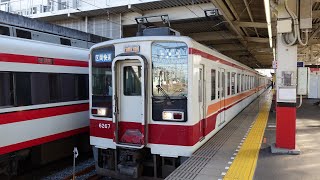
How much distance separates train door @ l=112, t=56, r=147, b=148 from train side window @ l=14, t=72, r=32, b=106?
1.89 meters

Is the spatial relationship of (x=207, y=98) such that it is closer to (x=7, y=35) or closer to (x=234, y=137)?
(x=234, y=137)

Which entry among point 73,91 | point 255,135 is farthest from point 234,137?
point 73,91

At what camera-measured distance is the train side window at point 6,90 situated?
5.76 meters

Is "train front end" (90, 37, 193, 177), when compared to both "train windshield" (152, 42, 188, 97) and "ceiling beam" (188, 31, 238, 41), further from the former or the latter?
"ceiling beam" (188, 31, 238, 41)

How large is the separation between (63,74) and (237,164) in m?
4.51

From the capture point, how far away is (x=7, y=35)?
6.41 meters

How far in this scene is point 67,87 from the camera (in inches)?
302

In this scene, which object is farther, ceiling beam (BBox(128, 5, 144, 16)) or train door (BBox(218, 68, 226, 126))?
ceiling beam (BBox(128, 5, 144, 16))

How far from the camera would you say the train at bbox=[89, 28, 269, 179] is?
5586 mm

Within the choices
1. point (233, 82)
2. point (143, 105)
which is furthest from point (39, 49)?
point (233, 82)

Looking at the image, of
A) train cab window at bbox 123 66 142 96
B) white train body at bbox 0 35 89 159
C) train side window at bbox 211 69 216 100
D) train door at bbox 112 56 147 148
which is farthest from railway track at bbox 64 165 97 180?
train side window at bbox 211 69 216 100

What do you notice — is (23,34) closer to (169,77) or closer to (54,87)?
(54,87)

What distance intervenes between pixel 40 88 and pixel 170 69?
300 centimetres

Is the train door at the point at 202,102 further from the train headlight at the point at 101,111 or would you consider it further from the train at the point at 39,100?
the train at the point at 39,100
